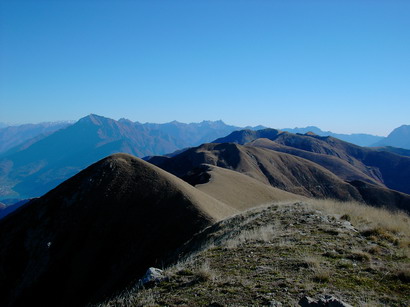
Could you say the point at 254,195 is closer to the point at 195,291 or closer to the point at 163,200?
the point at 163,200

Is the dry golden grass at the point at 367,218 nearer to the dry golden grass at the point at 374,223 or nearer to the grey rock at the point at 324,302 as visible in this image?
the dry golden grass at the point at 374,223

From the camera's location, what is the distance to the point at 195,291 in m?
8.43

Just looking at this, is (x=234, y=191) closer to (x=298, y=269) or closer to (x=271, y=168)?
(x=298, y=269)

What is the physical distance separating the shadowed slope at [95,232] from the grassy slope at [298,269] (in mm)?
16506

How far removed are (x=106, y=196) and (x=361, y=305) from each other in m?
39.3

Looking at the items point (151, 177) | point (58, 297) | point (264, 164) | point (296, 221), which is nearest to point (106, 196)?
point (151, 177)

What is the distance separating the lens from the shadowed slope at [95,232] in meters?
30.7

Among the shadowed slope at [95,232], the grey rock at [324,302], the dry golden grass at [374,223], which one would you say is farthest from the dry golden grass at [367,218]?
the shadowed slope at [95,232]

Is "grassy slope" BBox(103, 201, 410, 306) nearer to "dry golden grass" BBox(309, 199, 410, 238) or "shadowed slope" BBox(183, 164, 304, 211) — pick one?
"dry golden grass" BBox(309, 199, 410, 238)

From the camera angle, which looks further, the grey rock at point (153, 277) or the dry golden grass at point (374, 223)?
the dry golden grass at point (374, 223)

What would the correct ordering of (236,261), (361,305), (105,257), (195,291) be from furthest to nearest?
(105,257) → (236,261) → (195,291) → (361,305)

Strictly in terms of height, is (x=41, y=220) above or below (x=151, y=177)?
below

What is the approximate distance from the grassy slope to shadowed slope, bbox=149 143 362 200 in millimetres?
113601

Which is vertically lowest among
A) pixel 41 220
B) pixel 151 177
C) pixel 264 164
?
pixel 264 164
